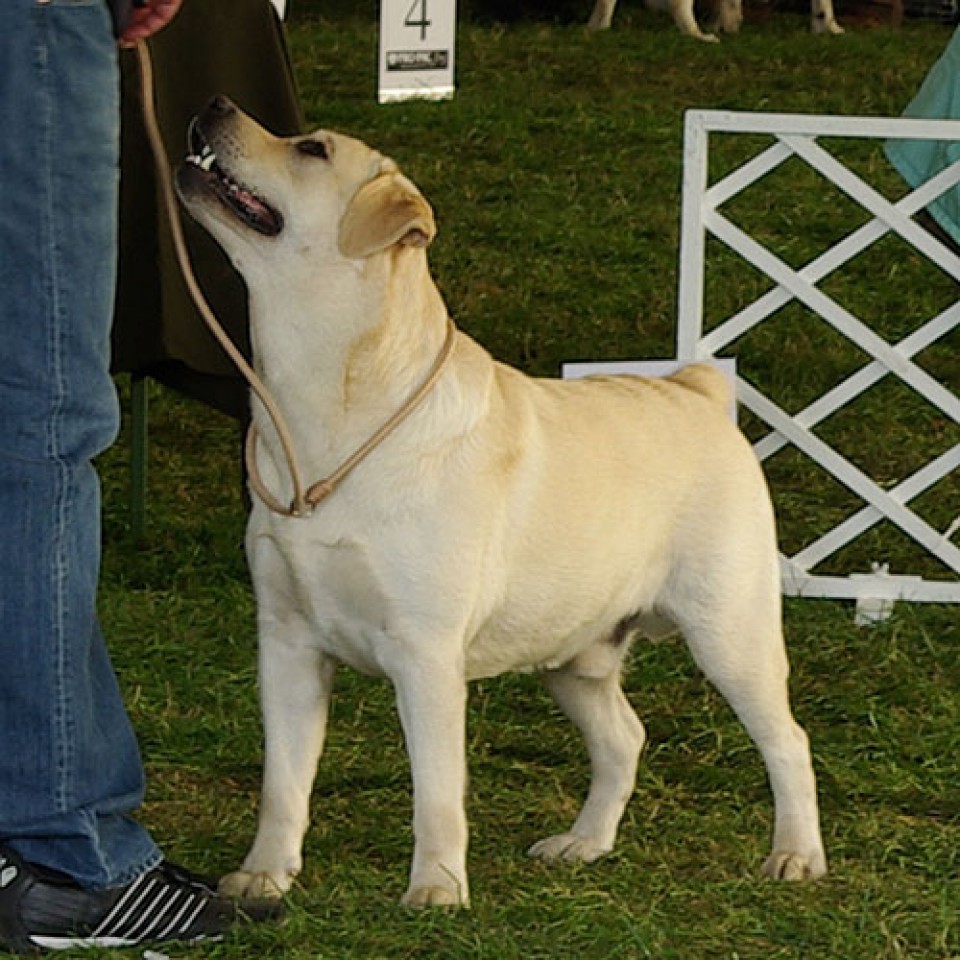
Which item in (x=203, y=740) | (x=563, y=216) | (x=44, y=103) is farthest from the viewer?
(x=563, y=216)

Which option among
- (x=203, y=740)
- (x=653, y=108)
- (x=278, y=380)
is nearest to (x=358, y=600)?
(x=278, y=380)

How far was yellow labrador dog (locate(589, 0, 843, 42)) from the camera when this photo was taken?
36.4ft

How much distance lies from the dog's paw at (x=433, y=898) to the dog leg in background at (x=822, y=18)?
906 centimetres

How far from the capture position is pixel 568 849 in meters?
3.41

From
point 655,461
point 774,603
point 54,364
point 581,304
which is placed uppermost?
point 54,364

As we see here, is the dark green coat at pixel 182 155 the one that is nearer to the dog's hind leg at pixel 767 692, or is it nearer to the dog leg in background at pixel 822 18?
the dog's hind leg at pixel 767 692

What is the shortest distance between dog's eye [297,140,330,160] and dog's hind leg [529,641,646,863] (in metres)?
0.88

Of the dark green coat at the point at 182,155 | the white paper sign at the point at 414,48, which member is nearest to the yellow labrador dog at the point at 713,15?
the white paper sign at the point at 414,48

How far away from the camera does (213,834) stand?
343cm

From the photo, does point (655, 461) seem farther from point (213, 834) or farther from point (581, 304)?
point (581, 304)

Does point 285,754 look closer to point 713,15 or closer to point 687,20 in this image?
point 687,20

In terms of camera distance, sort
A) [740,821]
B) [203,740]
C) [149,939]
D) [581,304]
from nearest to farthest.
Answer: [149,939], [740,821], [203,740], [581,304]

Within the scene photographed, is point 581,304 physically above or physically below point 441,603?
below

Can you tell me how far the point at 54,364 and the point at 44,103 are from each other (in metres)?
0.29
